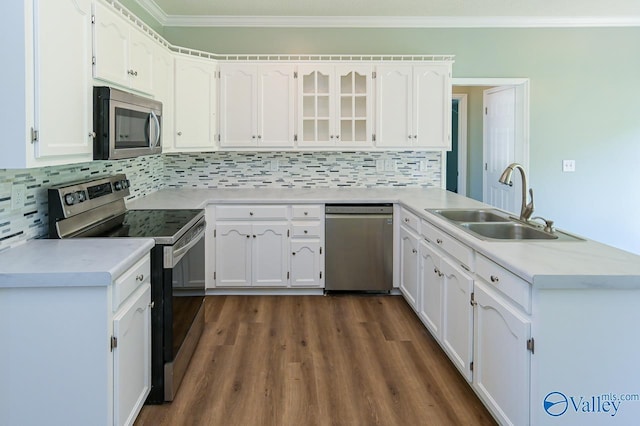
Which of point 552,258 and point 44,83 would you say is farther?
point 552,258

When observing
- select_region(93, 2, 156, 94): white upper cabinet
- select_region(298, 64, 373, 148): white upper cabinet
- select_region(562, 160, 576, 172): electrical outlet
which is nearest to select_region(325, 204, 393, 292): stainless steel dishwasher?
select_region(298, 64, 373, 148): white upper cabinet

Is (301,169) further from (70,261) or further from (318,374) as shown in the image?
(70,261)

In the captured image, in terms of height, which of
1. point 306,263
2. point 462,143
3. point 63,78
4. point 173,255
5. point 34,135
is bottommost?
point 306,263

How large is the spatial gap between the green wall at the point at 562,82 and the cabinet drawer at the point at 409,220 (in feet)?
5.17

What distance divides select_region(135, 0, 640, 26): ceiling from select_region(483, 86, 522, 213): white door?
2.49 feet

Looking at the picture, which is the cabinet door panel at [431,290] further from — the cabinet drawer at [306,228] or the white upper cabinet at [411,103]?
the white upper cabinet at [411,103]

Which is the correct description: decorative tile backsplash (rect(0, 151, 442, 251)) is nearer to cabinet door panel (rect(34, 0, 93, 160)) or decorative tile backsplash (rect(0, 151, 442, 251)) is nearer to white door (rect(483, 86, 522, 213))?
white door (rect(483, 86, 522, 213))

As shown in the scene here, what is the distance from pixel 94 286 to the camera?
1.80m

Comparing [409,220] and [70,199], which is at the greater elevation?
[70,199]

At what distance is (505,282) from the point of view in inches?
80.7

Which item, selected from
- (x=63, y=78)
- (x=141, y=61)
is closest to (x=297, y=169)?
(x=141, y=61)

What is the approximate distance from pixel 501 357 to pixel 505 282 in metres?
0.32

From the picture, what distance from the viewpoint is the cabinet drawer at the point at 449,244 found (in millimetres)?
2498

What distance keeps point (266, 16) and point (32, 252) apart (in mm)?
3192
